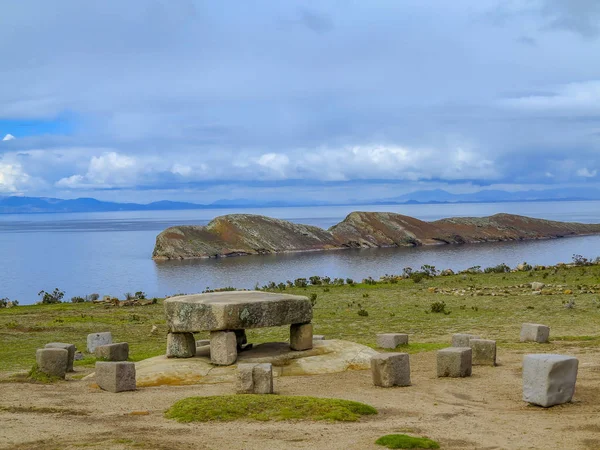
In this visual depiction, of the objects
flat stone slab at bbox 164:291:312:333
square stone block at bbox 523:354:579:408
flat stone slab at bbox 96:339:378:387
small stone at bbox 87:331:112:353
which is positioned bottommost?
small stone at bbox 87:331:112:353

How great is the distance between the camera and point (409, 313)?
37.8 meters

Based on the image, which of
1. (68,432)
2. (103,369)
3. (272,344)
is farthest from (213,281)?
(68,432)

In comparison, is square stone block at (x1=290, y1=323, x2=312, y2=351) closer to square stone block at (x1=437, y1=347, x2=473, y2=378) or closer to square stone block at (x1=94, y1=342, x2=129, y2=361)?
square stone block at (x1=437, y1=347, x2=473, y2=378)

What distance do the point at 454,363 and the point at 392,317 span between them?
50.7ft

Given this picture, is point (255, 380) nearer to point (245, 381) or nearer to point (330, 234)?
point (245, 381)

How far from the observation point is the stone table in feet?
72.3

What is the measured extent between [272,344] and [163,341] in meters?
7.90

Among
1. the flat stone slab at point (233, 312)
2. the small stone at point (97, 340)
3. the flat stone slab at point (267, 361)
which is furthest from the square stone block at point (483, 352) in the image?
the small stone at point (97, 340)

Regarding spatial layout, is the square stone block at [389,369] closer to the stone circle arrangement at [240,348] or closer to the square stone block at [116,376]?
the stone circle arrangement at [240,348]

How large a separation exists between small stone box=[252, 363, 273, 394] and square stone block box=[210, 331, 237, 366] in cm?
367

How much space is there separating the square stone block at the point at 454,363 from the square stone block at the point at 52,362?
1010 cm

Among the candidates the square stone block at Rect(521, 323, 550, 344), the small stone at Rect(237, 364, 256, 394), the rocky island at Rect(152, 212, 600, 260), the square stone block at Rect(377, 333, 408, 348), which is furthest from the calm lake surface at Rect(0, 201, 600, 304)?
the small stone at Rect(237, 364, 256, 394)

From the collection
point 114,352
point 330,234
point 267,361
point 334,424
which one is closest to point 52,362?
point 114,352

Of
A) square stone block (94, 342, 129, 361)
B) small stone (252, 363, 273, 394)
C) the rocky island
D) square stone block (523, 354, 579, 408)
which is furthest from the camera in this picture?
the rocky island
